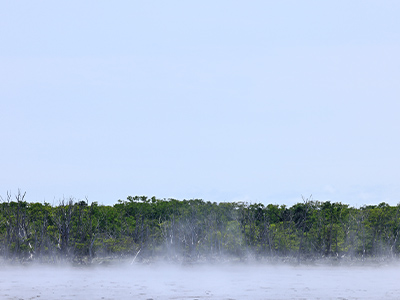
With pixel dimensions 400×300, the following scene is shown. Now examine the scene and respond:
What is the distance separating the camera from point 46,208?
84375 millimetres

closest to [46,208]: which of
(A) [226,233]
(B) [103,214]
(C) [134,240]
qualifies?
(B) [103,214]

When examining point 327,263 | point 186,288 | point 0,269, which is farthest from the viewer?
point 327,263

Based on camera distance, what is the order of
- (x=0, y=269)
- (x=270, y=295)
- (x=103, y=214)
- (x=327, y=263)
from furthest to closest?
(x=103, y=214), (x=327, y=263), (x=0, y=269), (x=270, y=295)

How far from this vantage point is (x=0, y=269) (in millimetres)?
68562

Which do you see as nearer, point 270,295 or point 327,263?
point 270,295

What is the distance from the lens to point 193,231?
85.0 m

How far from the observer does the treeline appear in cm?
7981

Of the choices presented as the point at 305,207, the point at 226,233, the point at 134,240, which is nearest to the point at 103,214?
the point at 134,240

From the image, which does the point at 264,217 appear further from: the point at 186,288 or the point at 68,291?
the point at 68,291

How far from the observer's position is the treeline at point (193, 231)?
79812 millimetres

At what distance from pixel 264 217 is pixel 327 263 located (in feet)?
42.4

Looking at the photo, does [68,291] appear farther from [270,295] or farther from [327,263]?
[327,263]

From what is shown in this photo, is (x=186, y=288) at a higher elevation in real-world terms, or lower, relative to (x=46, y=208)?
lower

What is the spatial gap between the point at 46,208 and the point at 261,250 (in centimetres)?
3346
